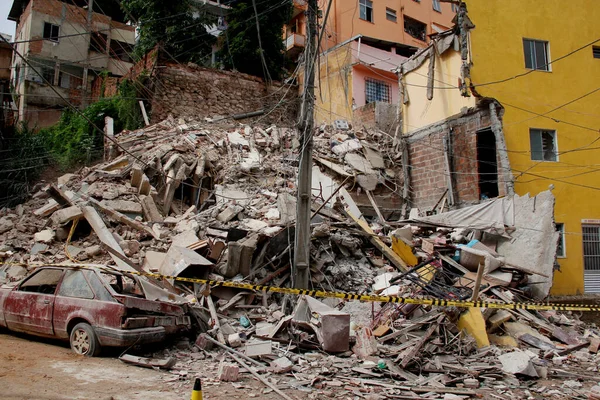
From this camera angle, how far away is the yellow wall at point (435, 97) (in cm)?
1492

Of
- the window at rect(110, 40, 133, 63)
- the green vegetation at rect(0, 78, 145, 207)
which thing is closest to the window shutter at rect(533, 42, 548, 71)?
the green vegetation at rect(0, 78, 145, 207)

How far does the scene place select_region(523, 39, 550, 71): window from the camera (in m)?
15.2

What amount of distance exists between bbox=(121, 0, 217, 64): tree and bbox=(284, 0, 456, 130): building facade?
554 cm

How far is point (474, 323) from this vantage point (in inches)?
323

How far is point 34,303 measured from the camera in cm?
702

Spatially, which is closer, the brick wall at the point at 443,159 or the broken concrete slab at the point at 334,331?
the broken concrete slab at the point at 334,331

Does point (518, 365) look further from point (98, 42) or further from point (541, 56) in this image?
point (98, 42)

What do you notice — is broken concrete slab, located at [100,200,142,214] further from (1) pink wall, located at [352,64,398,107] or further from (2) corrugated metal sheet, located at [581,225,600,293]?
(2) corrugated metal sheet, located at [581,225,600,293]

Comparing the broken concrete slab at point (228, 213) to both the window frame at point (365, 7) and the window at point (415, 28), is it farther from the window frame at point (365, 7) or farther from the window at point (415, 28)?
the window at point (415, 28)

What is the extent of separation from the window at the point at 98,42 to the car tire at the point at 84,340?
27.5 metres

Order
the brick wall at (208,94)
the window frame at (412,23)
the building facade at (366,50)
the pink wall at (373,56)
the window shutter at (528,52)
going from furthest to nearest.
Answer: the window frame at (412,23) → the pink wall at (373,56) → the building facade at (366,50) → the brick wall at (208,94) → the window shutter at (528,52)

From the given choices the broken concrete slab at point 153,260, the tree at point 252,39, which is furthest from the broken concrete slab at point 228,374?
the tree at point 252,39

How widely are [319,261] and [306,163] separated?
271cm

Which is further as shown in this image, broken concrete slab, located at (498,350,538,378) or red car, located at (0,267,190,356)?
broken concrete slab, located at (498,350,538,378)
